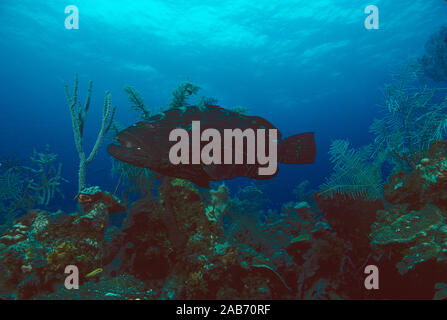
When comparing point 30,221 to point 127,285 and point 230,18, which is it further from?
point 230,18

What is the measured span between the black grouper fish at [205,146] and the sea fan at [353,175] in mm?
975

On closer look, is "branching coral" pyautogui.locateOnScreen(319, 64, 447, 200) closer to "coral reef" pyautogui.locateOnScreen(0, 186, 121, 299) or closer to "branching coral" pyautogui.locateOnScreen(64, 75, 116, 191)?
"coral reef" pyautogui.locateOnScreen(0, 186, 121, 299)

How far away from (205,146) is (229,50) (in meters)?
26.4

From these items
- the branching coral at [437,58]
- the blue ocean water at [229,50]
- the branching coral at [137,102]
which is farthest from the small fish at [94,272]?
the branching coral at [437,58]

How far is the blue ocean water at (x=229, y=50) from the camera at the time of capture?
20.0 metres

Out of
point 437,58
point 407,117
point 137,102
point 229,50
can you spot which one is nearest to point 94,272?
point 137,102

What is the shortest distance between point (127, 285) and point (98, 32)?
2818cm

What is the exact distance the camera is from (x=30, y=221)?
416 centimetres

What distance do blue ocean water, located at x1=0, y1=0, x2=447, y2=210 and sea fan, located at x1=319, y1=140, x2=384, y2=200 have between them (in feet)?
24.4

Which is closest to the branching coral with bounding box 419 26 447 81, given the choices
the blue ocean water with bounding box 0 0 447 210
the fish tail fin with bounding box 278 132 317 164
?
the blue ocean water with bounding box 0 0 447 210

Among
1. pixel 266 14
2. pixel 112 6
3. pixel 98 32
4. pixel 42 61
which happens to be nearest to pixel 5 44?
pixel 42 61

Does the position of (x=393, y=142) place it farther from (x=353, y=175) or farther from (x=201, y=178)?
(x=201, y=178)
